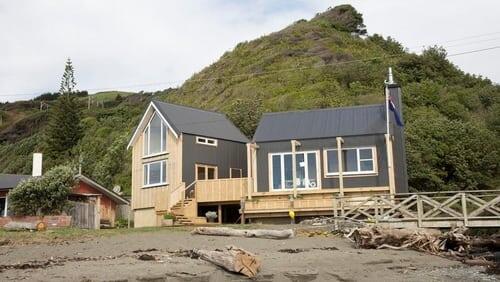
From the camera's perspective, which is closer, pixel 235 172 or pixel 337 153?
pixel 337 153

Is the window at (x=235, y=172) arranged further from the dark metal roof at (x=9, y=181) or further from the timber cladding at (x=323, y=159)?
the dark metal roof at (x=9, y=181)

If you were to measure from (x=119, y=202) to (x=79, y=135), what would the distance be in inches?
1329

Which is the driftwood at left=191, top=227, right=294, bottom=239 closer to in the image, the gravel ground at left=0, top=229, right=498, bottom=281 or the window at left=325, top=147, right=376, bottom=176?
the gravel ground at left=0, top=229, right=498, bottom=281

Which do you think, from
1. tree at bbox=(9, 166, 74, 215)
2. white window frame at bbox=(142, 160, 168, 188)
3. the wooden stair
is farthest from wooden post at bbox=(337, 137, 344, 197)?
tree at bbox=(9, 166, 74, 215)

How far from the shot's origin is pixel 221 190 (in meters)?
30.7

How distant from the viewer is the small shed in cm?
3691

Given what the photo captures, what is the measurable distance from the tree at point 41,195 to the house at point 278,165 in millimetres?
4837

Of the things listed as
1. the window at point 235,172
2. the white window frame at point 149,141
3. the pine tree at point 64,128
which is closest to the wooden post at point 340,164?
the window at point 235,172

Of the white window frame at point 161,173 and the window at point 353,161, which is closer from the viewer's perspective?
the window at point 353,161

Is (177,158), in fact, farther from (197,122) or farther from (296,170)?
(296,170)

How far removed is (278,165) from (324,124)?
3.27m

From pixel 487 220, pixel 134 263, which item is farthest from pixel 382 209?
pixel 134 263

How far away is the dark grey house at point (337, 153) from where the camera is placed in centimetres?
2861

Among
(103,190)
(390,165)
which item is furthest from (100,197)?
(390,165)
